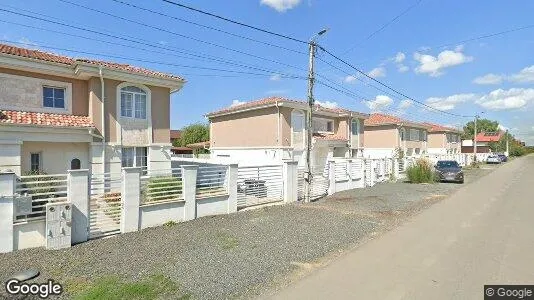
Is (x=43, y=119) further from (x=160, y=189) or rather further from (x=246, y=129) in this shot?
(x=246, y=129)

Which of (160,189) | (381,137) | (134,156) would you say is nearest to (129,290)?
(160,189)

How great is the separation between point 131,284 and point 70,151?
10.0 metres

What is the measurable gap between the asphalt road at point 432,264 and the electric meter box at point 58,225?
Answer: 4.84m

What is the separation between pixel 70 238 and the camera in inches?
266

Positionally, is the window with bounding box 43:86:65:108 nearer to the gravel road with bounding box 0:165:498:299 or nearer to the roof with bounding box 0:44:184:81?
the roof with bounding box 0:44:184:81

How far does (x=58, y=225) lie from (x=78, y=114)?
8056 millimetres

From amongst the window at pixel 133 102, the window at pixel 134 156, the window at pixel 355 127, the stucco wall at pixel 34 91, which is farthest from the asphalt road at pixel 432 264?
the window at pixel 355 127

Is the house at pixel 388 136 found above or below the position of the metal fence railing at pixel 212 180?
above

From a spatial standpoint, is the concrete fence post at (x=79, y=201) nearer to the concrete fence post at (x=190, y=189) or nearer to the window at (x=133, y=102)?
the concrete fence post at (x=190, y=189)

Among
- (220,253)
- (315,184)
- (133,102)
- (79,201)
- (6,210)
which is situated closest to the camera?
(6,210)

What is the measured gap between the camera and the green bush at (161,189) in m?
8.48

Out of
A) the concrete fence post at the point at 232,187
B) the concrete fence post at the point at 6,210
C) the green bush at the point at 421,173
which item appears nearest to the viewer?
the concrete fence post at the point at 6,210

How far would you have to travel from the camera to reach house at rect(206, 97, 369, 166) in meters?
20.9

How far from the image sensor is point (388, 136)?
36094mm
